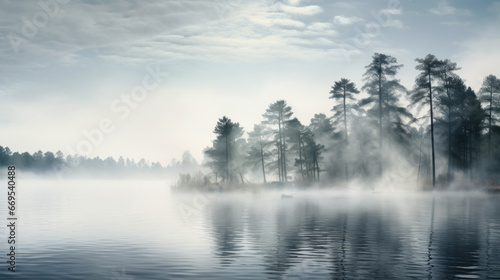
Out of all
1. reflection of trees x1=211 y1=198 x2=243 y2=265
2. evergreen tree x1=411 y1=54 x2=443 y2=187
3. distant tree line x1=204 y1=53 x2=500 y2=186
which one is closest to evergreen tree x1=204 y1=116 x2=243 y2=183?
distant tree line x1=204 y1=53 x2=500 y2=186

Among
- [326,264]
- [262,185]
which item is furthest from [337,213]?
[262,185]

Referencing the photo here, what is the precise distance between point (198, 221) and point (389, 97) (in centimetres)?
4263

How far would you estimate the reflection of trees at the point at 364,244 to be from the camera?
610 inches

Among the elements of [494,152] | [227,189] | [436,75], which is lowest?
[227,189]

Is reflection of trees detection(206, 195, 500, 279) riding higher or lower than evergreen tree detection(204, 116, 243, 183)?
lower

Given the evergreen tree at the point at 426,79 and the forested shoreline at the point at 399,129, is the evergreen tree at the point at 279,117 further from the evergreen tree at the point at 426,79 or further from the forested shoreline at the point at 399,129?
the evergreen tree at the point at 426,79

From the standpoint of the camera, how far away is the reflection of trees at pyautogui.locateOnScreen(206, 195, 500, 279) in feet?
50.8

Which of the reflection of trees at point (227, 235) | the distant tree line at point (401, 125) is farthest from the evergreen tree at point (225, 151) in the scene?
the reflection of trees at point (227, 235)

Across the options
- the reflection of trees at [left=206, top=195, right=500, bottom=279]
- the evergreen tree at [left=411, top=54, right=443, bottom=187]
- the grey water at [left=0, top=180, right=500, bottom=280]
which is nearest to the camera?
the grey water at [left=0, top=180, right=500, bottom=280]

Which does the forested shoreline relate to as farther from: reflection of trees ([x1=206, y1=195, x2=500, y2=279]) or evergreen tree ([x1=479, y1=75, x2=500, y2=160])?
reflection of trees ([x1=206, y1=195, x2=500, y2=279])

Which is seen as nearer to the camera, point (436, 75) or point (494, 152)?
point (436, 75)

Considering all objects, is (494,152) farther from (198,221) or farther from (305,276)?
(305,276)

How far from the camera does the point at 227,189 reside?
236 ft

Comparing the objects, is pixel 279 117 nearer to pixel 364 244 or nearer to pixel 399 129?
pixel 399 129
